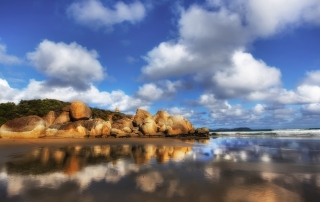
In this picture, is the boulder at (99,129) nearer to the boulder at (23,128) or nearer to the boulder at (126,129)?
the boulder at (126,129)

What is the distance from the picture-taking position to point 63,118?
35.9 metres

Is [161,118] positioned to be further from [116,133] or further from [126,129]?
[116,133]

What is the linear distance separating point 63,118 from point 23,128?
28.3 feet

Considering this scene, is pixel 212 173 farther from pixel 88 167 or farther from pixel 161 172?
pixel 88 167

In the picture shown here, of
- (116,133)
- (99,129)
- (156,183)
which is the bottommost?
(156,183)

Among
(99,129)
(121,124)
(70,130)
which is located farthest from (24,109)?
(121,124)

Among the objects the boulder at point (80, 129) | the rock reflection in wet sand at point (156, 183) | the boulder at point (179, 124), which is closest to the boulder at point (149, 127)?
the boulder at point (179, 124)

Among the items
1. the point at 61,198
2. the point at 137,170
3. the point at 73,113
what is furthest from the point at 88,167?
the point at 73,113

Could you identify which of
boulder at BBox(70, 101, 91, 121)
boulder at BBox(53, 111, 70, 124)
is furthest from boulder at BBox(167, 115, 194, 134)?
boulder at BBox(53, 111, 70, 124)

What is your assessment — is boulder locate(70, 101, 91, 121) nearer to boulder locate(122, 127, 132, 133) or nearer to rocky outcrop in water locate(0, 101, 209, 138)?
rocky outcrop in water locate(0, 101, 209, 138)

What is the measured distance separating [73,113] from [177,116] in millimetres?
21818

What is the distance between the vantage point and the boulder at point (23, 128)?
2689 cm

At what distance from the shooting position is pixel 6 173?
9422 mm

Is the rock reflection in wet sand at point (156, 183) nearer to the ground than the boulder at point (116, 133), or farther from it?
nearer to the ground
